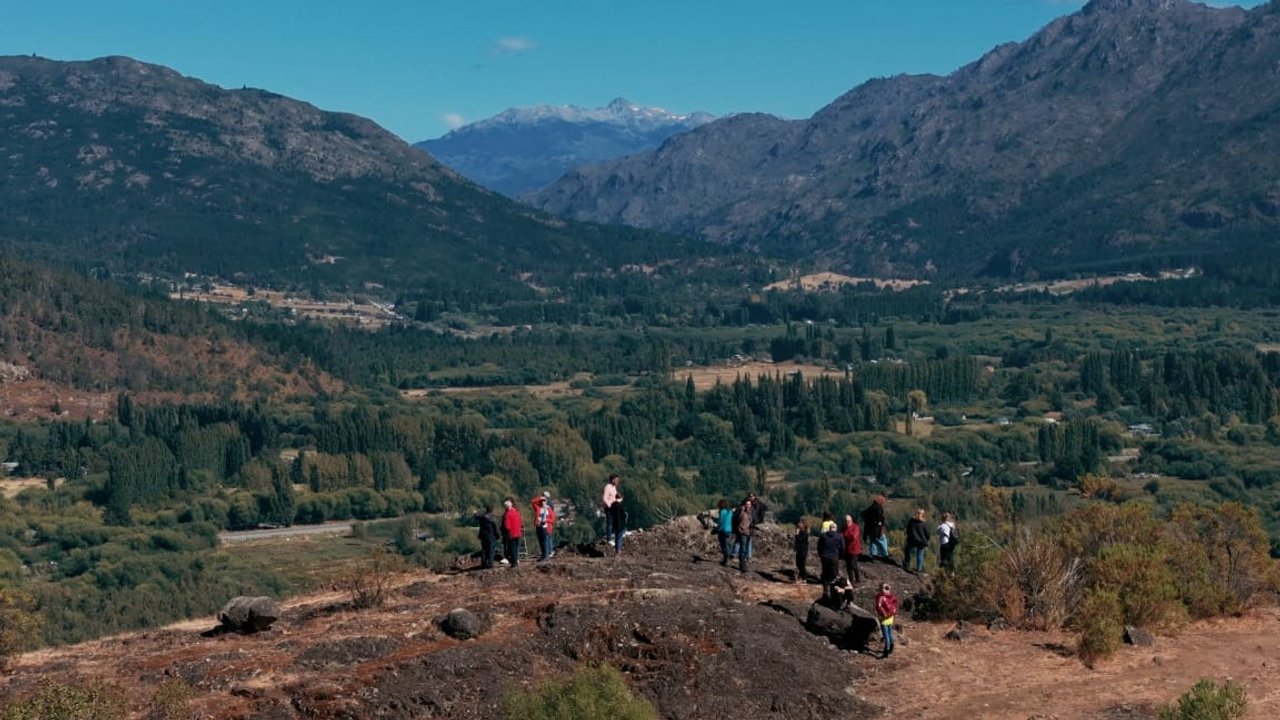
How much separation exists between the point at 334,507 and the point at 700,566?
88019 millimetres

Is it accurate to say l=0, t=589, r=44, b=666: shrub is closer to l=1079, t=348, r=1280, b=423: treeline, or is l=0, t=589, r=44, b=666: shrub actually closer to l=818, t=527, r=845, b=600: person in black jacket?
l=818, t=527, r=845, b=600: person in black jacket

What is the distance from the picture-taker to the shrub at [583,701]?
2677 centimetres

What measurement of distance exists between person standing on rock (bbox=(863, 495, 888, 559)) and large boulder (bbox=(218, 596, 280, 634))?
53.5ft

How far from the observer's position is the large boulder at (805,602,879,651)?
115 feet

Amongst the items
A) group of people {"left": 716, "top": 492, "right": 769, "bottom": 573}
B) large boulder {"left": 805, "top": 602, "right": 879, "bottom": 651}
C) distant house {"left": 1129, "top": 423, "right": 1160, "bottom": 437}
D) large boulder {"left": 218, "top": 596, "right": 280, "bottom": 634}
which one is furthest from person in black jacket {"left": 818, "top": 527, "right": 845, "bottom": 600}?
distant house {"left": 1129, "top": 423, "right": 1160, "bottom": 437}

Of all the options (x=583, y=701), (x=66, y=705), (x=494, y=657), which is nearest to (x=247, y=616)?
(x=494, y=657)

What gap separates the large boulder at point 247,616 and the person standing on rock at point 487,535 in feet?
20.8

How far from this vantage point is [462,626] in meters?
33.1

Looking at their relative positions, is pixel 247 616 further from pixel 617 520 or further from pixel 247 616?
pixel 617 520

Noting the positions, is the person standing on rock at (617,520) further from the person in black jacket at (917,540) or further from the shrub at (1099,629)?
the shrub at (1099,629)

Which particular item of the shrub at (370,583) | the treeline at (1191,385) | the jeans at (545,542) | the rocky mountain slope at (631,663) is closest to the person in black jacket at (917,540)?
the rocky mountain slope at (631,663)

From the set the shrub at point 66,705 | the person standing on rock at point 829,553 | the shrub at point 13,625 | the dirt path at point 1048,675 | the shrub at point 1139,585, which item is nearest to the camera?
the shrub at point 66,705

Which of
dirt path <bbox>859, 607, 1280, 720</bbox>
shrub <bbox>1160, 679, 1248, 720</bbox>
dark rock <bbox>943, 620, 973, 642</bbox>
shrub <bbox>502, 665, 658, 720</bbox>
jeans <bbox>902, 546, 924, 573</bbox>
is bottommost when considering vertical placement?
dirt path <bbox>859, 607, 1280, 720</bbox>

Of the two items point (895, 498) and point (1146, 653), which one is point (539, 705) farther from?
point (895, 498)
